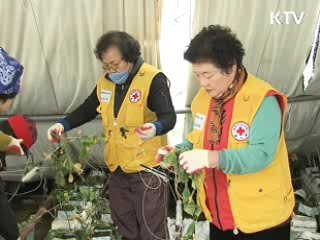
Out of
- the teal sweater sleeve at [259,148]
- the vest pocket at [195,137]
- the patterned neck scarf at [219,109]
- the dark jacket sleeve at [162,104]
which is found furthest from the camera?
the dark jacket sleeve at [162,104]

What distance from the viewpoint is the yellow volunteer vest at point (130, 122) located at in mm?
1997

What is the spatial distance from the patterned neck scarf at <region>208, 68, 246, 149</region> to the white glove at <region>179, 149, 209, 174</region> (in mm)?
124

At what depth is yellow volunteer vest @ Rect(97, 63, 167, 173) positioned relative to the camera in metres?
2.00

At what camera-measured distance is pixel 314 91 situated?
9.61ft

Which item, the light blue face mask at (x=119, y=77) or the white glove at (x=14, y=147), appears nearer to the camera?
the white glove at (x=14, y=147)

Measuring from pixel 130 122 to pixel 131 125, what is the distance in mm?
16

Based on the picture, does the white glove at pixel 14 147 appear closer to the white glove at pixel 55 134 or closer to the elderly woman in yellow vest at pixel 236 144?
the white glove at pixel 55 134

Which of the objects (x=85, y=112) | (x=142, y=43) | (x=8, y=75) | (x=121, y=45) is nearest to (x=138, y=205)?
(x=85, y=112)

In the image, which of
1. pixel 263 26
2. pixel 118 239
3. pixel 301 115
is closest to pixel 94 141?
pixel 118 239

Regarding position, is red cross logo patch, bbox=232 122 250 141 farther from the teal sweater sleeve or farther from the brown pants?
the brown pants

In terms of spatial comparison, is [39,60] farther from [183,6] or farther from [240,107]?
[240,107]

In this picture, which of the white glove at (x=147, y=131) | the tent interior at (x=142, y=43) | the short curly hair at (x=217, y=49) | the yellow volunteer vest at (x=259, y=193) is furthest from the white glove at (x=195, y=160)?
the tent interior at (x=142, y=43)

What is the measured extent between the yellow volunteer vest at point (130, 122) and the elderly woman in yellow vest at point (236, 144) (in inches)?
18.7

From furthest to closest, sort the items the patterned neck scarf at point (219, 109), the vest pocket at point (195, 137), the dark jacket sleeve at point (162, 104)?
the dark jacket sleeve at point (162, 104)
the vest pocket at point (195, 137)
the patterned neck scarf at point (219, 109)
